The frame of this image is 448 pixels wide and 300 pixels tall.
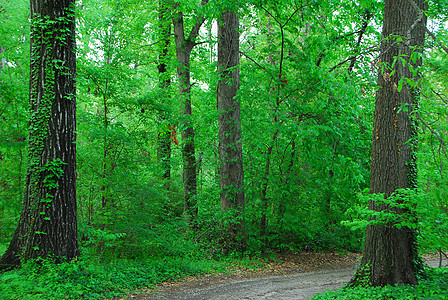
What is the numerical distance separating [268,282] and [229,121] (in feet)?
14.8

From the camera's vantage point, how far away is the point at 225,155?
9.45 metres

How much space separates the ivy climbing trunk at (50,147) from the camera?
571 centimetres

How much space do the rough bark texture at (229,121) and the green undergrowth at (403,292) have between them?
169 inches

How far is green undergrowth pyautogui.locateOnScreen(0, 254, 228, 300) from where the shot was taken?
483cm

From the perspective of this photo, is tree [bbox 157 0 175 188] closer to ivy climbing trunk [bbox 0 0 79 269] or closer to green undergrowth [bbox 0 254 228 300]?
green undergrowth [bbox 0 254 228 300]

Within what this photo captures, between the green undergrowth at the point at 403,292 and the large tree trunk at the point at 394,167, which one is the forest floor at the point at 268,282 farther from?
the large tree trunk at the point at 394,167

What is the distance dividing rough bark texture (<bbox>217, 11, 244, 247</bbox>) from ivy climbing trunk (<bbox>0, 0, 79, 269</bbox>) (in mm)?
4459

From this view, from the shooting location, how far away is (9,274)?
5.18m

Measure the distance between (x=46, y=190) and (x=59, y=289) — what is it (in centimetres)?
177

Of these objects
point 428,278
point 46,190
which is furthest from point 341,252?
point 46,190

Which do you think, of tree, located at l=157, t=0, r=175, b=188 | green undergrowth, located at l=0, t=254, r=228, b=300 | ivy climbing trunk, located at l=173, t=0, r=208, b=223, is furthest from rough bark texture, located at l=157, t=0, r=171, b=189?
green undergrowth, located at l=0, t=254, r=228, b=300

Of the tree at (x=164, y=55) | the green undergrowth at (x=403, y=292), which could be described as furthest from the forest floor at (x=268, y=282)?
the tree at (x=164, y=55)

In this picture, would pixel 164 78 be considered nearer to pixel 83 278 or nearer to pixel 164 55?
pixel 164 55

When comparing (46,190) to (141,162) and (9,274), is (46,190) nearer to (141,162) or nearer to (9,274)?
(9,274)
